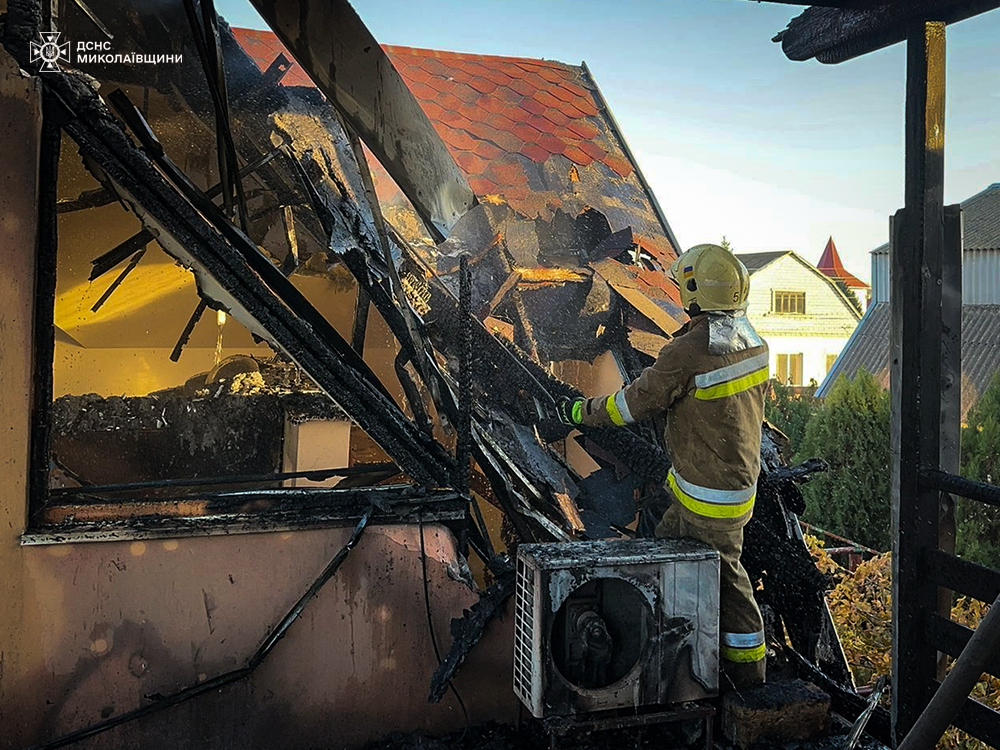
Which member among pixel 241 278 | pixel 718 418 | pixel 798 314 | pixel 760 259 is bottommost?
pixel 718 418

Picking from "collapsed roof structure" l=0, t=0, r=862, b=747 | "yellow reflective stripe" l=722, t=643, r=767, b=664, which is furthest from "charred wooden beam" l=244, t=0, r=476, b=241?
"yellow reflective stripe" l=722, t=643, r=767, b=664

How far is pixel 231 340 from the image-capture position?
823cm

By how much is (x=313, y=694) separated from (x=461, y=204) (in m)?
3.70

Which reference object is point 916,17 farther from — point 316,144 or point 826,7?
point 316,144

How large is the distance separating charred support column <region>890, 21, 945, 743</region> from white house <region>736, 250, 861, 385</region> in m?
30.1

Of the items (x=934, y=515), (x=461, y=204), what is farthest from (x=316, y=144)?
(x=934, y=515)

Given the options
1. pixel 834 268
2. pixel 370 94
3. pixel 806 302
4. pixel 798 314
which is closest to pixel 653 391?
pixel 370 94

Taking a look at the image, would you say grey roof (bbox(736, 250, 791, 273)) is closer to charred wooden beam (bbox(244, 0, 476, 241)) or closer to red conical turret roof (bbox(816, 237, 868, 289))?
red conical turret roof (bbox(816, 237, 868, 289))

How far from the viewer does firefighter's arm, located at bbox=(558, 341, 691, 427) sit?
3.50m

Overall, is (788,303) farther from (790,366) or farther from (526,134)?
(526,134)

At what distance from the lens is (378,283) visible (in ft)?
13.5

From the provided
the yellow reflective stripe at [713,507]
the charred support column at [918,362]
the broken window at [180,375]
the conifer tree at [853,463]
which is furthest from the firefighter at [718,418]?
the conifer tree at [853,463]

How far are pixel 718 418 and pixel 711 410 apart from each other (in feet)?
0.15

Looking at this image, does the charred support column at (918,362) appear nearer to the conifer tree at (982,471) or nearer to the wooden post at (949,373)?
the wooden post at (949,373)
